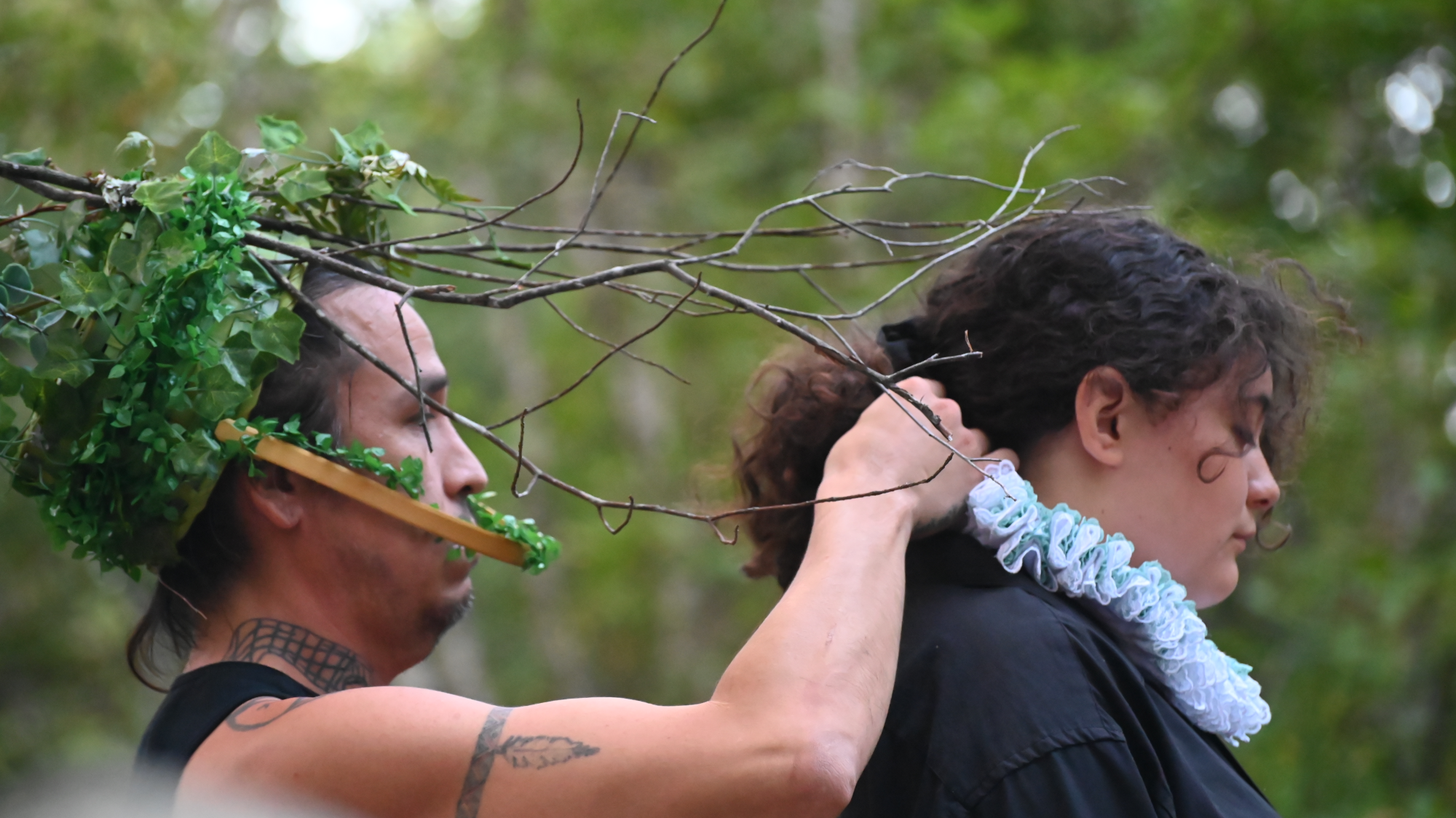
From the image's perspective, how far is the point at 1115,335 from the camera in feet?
7.36

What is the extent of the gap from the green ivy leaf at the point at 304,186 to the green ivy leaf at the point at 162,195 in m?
0.29

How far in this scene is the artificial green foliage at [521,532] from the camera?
247 cm

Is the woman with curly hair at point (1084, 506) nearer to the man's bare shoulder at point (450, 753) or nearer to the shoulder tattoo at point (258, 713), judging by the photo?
the man's bare shoulder at point (450, 753)

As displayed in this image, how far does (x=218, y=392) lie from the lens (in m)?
2.08

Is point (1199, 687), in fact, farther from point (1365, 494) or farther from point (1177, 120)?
point (1365, 494)

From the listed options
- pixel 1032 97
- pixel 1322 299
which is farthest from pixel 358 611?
pixel 1032 97

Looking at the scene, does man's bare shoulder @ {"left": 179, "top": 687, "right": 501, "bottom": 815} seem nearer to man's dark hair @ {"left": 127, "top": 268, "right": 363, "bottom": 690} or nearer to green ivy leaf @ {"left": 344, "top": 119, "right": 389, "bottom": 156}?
man's dark hair @ {"left": 127, "top": 268, "right": 363, "bottom": 690}

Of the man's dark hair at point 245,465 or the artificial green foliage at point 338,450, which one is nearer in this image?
the artificial green foliage at point 338,450

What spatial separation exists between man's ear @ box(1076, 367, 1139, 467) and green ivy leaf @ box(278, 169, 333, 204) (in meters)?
1.46

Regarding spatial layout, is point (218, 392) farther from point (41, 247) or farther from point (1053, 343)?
point (1053, 343)

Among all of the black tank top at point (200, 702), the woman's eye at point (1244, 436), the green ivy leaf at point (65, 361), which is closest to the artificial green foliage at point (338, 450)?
the green ivy leaf at point (65, 361)

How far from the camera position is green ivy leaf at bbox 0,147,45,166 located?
2.06 metres

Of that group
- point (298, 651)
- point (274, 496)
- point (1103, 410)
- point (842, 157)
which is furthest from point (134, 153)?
point (842, 157)

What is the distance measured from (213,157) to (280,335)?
332 millimetres
